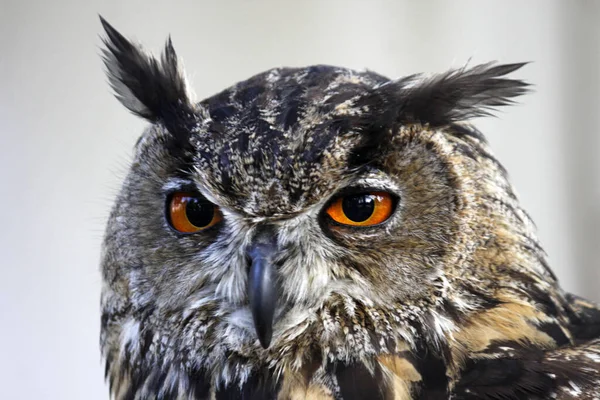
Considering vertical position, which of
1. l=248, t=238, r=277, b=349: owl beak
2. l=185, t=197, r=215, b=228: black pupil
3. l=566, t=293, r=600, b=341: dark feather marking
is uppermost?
l=185, t=197, r=215, b=228: black pupil

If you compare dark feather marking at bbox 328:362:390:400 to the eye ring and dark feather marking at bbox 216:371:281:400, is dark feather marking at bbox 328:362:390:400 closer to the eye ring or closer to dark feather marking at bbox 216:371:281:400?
dark feather marking at bbox 216:371:281:400

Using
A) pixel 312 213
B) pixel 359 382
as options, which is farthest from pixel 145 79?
pixel 359 382

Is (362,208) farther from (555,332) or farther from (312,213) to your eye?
(555,332)

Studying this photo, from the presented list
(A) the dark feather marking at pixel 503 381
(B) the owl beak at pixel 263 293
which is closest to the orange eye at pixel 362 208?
(B) the owl beak at pixel 263 293

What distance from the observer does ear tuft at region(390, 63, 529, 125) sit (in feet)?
2.97

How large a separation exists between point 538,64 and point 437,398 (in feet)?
7.60

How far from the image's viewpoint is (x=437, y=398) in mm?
826

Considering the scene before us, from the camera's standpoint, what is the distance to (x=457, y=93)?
93cm

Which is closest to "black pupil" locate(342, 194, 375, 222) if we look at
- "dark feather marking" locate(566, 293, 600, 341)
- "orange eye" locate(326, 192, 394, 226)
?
"orange eye" locate(326, 192, 394, 226)

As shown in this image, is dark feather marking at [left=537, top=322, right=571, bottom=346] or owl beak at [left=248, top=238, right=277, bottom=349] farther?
dark feather marking at [left=537, top=322, right=571, bottom=346]

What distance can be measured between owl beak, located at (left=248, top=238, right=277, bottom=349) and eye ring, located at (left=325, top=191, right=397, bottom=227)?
12cm

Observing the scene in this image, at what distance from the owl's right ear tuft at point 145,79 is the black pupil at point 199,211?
0.14m

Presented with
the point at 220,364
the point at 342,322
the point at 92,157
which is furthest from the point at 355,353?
the point at 92,157

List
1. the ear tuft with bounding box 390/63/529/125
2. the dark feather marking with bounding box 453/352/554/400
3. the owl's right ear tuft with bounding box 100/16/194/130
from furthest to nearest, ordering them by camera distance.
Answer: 1. the owl's right ear tuft with bounding box 100/16/194/130
2. the ear tuft with bounding box 390/63/529/125
3. the dark feather marking with bounding box 453/352/554/400
